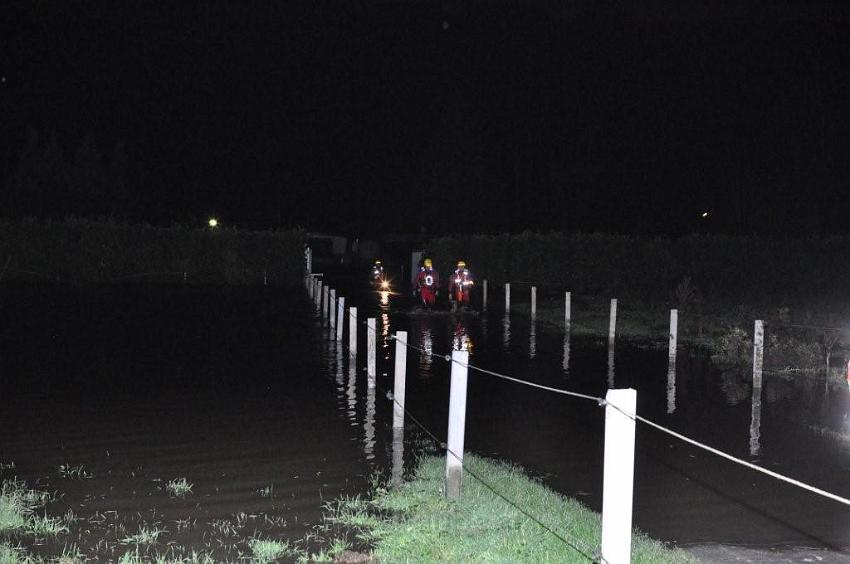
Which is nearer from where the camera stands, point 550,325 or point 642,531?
point 642,531

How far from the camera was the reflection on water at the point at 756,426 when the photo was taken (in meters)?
10.3

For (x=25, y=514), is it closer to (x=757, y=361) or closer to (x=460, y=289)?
(x=757, y=361)

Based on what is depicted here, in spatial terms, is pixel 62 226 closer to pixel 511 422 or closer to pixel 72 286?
pixel 72 286

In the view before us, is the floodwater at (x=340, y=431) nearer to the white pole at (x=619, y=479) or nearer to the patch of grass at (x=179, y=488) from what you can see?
the patch of grass at (x=179, y=488)

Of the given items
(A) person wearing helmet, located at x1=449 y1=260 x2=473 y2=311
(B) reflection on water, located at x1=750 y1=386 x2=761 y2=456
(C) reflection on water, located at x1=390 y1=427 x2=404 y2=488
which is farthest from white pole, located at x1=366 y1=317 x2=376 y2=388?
(A) person wearing helmet, located at x1=449 y1=260 x2=473 y2=311

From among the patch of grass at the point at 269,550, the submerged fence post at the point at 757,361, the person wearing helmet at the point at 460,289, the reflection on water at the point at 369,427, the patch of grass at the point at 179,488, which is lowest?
the patch of grass at the point at 179,488

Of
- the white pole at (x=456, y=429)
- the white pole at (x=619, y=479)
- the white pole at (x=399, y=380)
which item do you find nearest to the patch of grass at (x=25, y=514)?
the white pole at (x=456, y=429)

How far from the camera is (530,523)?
687cm

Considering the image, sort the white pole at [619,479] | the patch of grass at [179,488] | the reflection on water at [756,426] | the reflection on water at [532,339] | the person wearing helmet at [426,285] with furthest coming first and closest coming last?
the person wearing helmet at [426,285]
the reflection on water at [532,339]
the reflection on water at [756,426]
the patch of grass at [179,488]
the white pole at [619,479]

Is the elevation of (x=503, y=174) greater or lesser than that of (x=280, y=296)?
greater

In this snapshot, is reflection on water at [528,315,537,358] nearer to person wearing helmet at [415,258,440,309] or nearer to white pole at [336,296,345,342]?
person wearing helmet at [415,258,440,309]

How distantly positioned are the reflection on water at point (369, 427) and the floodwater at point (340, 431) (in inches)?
1.6

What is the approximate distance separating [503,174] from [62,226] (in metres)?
58.1

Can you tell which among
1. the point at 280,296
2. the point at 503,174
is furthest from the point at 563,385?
the point at 503,174
